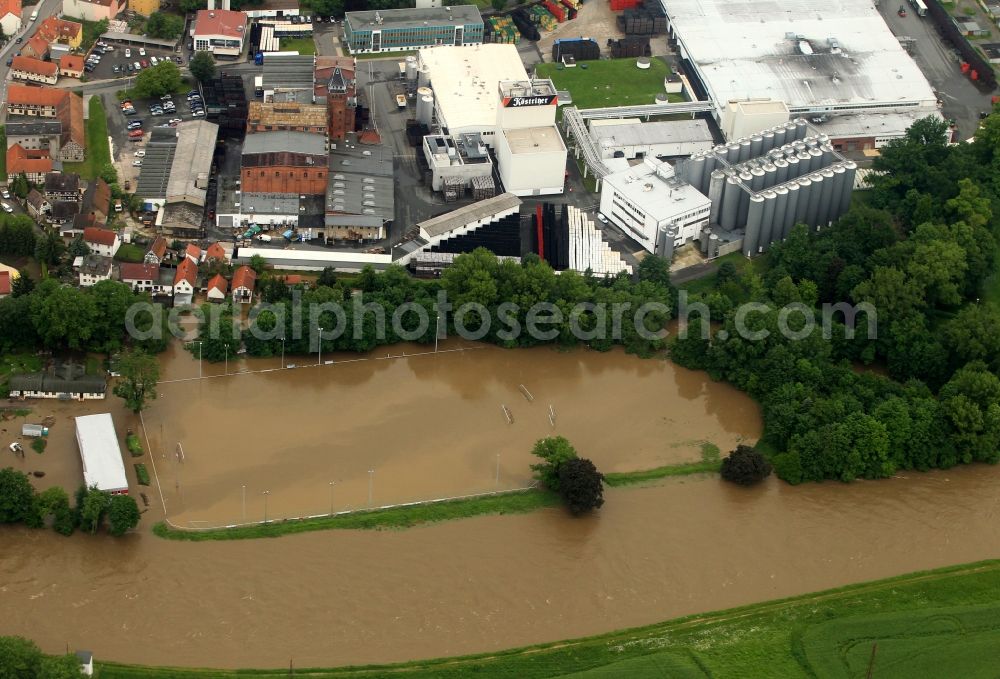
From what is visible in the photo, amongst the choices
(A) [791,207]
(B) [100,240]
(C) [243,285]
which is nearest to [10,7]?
(B) [100,240]

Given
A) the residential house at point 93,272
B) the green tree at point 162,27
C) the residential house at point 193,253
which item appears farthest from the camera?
the green tree at point 162,27

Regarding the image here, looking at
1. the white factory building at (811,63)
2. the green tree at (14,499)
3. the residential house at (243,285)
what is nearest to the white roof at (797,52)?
the white factory building at (811,63)

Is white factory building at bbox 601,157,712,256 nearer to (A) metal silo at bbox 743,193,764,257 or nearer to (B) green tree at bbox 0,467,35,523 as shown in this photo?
(A) metal silo at bbox 743,193,764,257

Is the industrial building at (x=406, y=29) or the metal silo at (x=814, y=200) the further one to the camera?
the industrial building at (x=406, y=29)

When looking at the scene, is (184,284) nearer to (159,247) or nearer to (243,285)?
(243,285)

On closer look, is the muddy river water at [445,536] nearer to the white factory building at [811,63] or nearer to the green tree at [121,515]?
the green tree at [121,515]

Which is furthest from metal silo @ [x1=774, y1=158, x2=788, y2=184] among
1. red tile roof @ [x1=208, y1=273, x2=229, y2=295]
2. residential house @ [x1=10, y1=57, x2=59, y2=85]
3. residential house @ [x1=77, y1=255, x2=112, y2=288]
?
residential house @ [x1=10, y1=57, x2=59, y2=85]
